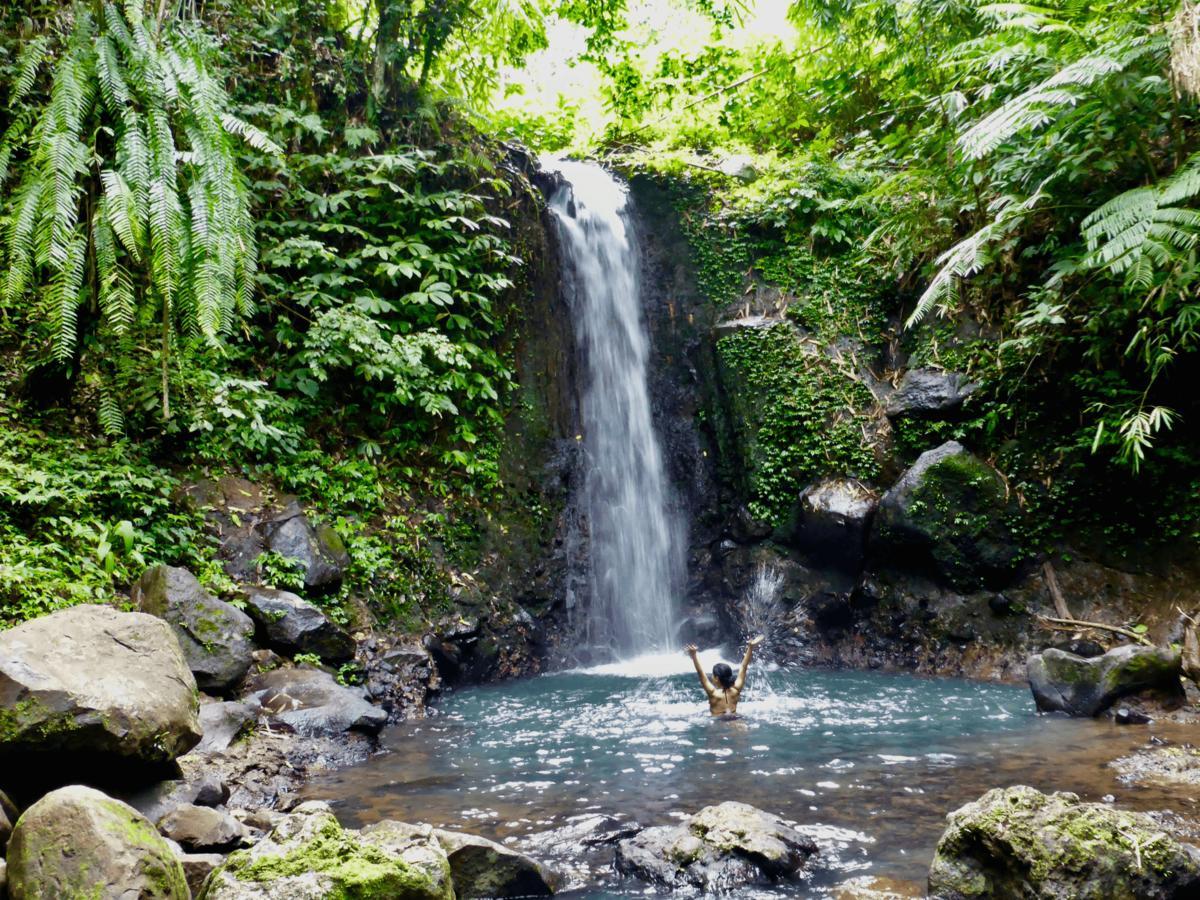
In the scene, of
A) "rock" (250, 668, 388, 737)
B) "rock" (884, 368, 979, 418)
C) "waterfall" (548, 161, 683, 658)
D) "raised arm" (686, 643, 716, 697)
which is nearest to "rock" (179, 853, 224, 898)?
"rock" (250, 668, 388, 737)

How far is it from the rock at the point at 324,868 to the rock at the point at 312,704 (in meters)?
2.86

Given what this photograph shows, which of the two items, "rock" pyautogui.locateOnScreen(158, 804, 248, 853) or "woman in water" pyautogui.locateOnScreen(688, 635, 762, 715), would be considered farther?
"woman in water" pyautogui.locateOnScreen(688, 635, 762, 715)

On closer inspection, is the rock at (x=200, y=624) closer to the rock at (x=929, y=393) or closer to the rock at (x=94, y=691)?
the rock at (x=94, y=691)

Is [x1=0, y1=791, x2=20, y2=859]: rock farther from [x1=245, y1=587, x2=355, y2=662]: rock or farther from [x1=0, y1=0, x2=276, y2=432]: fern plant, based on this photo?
[x1=0, y1=0, x2=276, y2=432]: fern plant

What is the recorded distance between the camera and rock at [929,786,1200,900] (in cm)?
288

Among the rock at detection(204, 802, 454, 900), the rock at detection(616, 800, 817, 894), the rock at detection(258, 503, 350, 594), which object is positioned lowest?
the rock at detection(616, 800, 817, 894)

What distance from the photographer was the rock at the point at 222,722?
4934mm

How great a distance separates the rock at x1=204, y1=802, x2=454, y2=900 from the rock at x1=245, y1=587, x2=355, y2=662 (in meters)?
3.70

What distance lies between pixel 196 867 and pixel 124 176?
15.4 ft

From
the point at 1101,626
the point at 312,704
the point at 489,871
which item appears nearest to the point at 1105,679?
the point at 1101,626

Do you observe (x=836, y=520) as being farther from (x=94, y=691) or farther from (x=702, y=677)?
(x=94, y=691)

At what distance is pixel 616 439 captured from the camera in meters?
11.3

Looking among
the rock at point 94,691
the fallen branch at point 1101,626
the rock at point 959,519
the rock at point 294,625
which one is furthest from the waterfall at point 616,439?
the rock at point 94,691

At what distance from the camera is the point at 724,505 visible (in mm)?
10914
